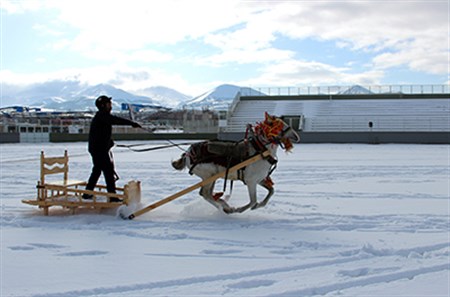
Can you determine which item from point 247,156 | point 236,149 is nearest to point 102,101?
point 236,149

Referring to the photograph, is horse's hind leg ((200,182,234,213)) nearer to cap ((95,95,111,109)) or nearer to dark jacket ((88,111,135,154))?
dark jacket ((88,111,135,154))

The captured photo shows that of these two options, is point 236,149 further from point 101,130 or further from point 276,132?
point 101,130

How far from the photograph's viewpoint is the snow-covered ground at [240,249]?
14.2ft

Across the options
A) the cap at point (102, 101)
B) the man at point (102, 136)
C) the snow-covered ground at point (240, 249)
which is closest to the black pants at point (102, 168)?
the man at point (102, 136)

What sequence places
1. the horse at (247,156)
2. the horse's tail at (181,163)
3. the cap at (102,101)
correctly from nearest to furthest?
the horse at (247,156), the cap at (102,101), the horse's tail at (181,163)

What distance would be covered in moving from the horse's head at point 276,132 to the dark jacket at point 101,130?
1.99 m

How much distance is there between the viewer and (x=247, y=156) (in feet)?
23.9

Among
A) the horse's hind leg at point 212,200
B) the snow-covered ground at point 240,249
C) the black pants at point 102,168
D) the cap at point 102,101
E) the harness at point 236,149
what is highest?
the cap at point 102,101

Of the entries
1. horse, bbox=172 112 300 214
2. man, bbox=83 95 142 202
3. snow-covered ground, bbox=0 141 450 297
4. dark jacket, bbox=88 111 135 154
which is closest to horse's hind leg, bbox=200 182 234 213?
horse, bbox=172 112 300 214

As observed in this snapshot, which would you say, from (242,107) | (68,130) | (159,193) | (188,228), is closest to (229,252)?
(188,228)

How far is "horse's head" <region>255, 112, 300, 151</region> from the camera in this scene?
725cm

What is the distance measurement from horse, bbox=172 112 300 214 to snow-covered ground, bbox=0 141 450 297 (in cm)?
33

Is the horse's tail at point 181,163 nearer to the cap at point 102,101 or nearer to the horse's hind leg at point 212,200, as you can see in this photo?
the horse's hind leg at point 212,200

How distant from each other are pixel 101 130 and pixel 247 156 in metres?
2.15
